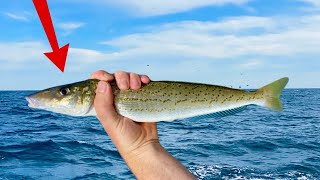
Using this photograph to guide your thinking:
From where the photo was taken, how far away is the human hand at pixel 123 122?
15.0 ft

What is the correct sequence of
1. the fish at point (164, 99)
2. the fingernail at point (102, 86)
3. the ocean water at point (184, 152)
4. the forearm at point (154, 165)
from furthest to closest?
the ocean water at point (184, 152), the forearm at point (154, 165), the fish at point (164, 99), the fingernail at point (102, 86)

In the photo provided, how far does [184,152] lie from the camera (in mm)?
18219

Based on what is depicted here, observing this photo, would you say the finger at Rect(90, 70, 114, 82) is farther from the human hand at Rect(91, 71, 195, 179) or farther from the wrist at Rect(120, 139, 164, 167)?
the wrist at Rect(120, 139, 164, 167)

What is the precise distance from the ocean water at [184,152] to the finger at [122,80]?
6673 mm

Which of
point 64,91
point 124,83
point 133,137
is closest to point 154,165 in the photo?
point 133,137

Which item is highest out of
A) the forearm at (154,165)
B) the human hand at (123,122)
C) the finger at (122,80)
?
the finger at (122,80)

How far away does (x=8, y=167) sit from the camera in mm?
15062

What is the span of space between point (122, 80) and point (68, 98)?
71 cm

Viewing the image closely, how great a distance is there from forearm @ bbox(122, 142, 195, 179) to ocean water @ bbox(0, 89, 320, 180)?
246 inches

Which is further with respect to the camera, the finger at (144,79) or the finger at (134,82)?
the finger at (144,79)

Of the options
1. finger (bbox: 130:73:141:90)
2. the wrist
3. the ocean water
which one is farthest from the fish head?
the ocean water

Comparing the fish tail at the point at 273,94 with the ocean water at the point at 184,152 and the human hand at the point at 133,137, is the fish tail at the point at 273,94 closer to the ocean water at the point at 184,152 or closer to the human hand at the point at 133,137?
the human hand at the point at 133,137

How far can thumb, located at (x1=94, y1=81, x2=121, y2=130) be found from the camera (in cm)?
456

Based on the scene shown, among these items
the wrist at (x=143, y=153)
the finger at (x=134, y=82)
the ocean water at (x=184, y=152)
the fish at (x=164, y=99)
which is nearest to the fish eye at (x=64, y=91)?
the fish at (x=164, y=99)
